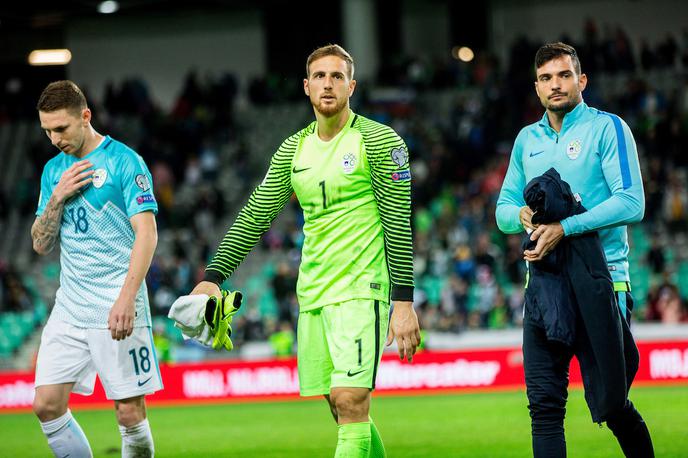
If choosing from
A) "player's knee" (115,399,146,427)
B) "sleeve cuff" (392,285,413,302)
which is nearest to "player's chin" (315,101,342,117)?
"sleeve cuff" (392,285,413,302)

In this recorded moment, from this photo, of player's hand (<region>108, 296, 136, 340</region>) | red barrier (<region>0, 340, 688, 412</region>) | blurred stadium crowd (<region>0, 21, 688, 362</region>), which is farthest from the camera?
blurred stadium crowd (<region>0, 21, 688, 362</region>)

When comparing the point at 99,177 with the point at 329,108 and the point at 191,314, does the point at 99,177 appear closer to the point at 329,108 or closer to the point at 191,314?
the point at 191,314

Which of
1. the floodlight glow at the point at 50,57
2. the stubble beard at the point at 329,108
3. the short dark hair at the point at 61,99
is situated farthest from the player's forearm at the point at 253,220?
the floodlight glow at the point at 50,57

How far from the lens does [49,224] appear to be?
618 cm

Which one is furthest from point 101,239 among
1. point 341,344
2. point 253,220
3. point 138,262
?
point 341,344

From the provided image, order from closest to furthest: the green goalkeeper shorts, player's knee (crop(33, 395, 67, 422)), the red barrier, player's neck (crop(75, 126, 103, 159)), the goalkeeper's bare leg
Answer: the goalkeeper's bare leg < the green goalkeeper shorts < player's knee (crop(33, 395, 67, 422)) < player's neck (crop(75, 126, 103, 159)) < the red barrier

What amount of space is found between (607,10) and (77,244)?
24783mm

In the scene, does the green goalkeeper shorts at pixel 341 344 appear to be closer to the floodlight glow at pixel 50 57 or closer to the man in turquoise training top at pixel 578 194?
the man in turquoise training top at pixel 578 194

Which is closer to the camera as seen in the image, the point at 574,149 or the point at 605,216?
the point at 605,216

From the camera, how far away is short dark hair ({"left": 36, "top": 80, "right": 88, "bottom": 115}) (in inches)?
241

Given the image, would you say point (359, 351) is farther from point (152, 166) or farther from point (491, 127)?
point (152, 166)

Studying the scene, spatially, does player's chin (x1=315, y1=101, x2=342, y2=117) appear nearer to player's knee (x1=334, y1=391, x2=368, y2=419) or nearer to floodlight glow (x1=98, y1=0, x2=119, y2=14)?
player's knee (x1=334, y1=391, x2=368, y2=419)

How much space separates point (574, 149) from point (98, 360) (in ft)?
9.41

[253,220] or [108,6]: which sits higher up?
[108,6]
